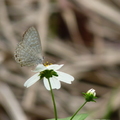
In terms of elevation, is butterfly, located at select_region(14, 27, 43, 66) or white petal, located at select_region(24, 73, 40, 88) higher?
butterfly, located at select_region(14, 27, 43, 66)

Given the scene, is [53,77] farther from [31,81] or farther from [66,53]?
[66,53]

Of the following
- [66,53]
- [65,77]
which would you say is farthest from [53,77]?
[66,53]

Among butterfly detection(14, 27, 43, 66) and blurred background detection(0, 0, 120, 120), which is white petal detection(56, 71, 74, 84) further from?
blurred background detection(0, 0, 120, 120)

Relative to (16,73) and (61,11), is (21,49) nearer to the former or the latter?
(16,73)

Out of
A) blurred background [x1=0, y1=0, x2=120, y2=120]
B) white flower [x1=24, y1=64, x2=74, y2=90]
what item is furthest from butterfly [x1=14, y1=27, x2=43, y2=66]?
blurred background [x1=0, y1=0, x2=120, y2=120]

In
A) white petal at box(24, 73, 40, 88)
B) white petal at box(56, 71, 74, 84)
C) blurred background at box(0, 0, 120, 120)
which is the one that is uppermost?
blurred background at box(0, 0, 120, 120)
